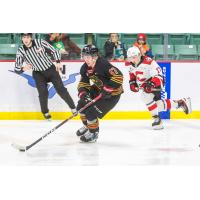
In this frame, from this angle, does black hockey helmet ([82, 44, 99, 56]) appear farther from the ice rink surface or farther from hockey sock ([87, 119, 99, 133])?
the ice rink surface

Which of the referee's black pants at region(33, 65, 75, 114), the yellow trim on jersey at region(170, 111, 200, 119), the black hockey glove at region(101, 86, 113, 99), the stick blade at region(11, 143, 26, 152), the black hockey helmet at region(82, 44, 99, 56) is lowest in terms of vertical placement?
the yellow trim on jersey at region(170, 111, 200, 119)

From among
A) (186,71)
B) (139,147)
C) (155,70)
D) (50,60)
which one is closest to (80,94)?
(139,147)

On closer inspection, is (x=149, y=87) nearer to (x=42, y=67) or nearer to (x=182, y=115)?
(x=182, y=115)

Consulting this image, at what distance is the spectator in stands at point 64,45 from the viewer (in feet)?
24.1

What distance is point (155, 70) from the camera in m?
6.51

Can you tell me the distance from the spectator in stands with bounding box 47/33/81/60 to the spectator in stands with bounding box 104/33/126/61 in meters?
0.37

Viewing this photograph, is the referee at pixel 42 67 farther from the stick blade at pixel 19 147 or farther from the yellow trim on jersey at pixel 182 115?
the stick blade at pixel 19 147

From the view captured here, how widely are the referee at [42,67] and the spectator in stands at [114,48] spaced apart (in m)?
0.66

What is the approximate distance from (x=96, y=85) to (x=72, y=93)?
1.90 metres

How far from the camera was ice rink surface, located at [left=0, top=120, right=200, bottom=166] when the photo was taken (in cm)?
484

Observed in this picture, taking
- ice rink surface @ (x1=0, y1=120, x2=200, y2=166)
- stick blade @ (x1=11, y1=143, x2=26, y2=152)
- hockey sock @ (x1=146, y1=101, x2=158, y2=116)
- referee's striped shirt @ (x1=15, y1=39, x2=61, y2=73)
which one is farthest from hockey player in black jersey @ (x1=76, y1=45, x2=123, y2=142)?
referee's striped shirt @ (x1=15, y1=39, x2=61, y2=73)

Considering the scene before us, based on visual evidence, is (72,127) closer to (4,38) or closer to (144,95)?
(144,95)

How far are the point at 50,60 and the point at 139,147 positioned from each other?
220 centimetres

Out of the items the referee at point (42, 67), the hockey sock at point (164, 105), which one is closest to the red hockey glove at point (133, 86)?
the hockey sock at point (164, 105)
